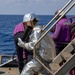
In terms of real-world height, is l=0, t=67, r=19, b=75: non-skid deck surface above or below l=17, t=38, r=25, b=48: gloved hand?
below

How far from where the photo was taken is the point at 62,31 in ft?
25.7

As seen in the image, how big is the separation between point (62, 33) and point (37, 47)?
1.53 metres

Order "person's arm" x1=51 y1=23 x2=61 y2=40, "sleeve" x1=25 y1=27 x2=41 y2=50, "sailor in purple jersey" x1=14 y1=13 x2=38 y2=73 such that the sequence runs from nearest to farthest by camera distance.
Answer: "sleeve" x1=25 y1=27 x2=41 y2=50 → "sailor in purple jersey" x1=14 y1=13 x2=38 y2=73 → "person's arm" x1=51 y1=23 x2=61 y2=40

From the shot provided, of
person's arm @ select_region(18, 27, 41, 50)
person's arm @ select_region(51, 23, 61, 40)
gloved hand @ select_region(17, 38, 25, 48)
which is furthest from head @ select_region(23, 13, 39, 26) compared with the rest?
person's arm @ select_region(51, 23, 61, 40)

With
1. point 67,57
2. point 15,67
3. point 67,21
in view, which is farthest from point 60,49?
point 15,67

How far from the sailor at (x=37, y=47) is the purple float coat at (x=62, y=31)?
4.06ft

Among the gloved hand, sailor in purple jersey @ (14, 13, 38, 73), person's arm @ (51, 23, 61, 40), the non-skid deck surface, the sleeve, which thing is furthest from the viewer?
the non-skid deck surface

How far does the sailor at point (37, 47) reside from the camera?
6.42 metres

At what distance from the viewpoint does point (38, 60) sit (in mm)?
6387

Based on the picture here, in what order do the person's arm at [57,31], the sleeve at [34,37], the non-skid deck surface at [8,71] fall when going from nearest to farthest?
the sleeve at [34,37]
the person's arm at [57,31]
the non-skid deck surface at [8,71]

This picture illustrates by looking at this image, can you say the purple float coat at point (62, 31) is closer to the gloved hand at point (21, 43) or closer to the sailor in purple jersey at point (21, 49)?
the sailor in purple jersey at point (21, 49)

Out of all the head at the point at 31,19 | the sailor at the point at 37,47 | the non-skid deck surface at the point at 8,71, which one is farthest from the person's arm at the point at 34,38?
the non-skid deck surface at the point at 8,71

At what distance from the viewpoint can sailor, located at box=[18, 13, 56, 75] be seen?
642 centimetres

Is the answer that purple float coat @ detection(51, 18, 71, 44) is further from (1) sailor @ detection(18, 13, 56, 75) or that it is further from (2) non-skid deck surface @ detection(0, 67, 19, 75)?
(2) non-skid deck surface @ detection(0, 67, 19, 75)
